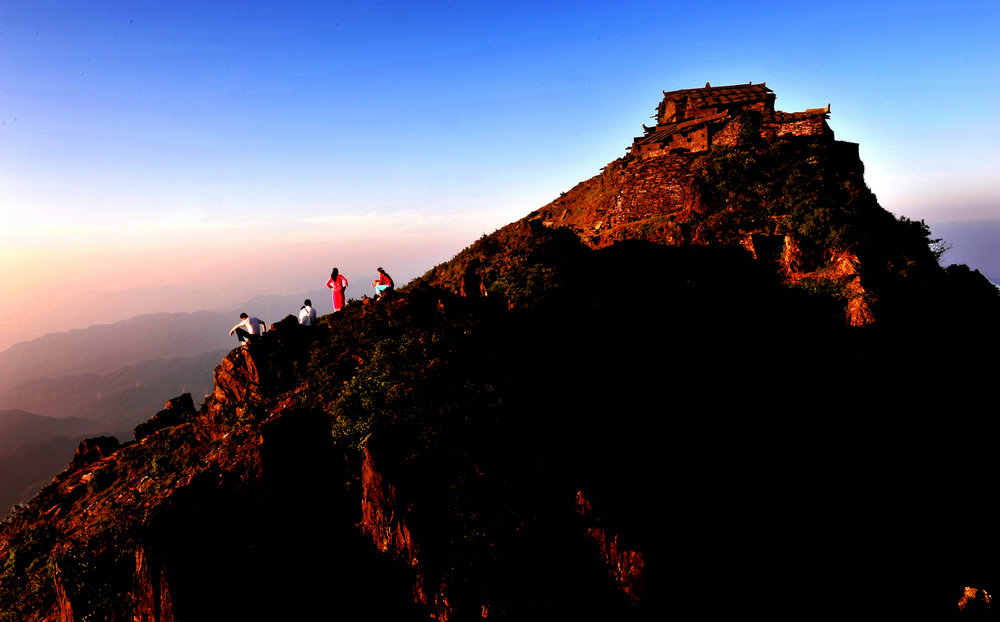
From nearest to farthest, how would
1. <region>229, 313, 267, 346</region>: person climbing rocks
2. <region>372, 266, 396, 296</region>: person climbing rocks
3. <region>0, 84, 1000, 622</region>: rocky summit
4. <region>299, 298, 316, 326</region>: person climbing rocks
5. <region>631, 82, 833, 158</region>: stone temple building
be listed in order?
<region>0, 84, 1000, 622</region>: rocky summit, <region>229, 313, 267, 346</region>: person climbing rocks, <region>299, 298, 316, 326</region>: person climbing rocks, <region>372, 266, 396, 296</region>: person climbing rocks, <region>631, 82, 833, 158</region>: stone temple building

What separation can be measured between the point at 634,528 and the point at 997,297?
31536mm

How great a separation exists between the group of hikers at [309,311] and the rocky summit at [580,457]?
2.05 feet

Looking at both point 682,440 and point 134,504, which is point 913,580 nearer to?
point 682,440

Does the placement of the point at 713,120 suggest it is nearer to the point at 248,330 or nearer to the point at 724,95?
the point at 724,95

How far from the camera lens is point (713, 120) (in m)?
34.5

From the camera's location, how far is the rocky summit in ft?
34.8

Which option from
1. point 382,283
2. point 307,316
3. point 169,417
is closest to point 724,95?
point 382,283

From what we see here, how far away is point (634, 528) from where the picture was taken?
11195mm

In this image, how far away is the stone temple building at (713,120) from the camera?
102 ft

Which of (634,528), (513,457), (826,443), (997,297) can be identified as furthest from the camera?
(997,297)

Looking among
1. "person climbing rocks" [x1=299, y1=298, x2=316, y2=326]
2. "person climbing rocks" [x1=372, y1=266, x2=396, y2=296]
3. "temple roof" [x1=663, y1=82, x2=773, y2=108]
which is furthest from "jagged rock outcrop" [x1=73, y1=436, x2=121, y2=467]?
"temple roof" [x1=663, y1=82, x2=773, y2=108]

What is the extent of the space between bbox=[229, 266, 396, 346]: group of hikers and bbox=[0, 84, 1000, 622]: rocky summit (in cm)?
63

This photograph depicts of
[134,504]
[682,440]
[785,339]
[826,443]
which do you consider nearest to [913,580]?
[826,443]

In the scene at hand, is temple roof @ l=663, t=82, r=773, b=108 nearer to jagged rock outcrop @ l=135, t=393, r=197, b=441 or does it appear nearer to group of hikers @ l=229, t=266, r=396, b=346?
group of hikers @ l=229, t=266, r=396, b=346
